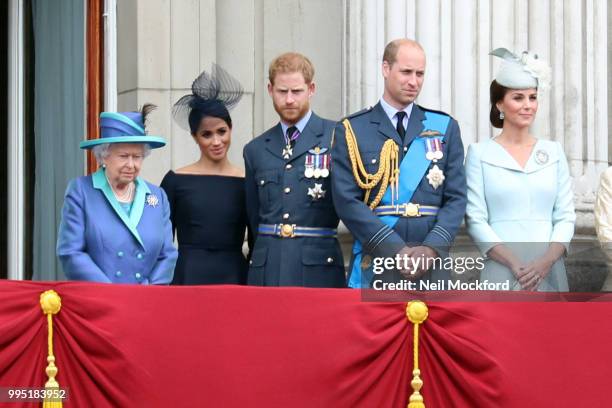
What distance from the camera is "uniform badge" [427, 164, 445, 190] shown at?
279 inches

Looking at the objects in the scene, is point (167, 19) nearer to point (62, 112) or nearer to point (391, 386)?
point (62, 112)

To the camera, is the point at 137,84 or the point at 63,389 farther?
the point at 137,84

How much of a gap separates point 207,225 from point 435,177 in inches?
47.6

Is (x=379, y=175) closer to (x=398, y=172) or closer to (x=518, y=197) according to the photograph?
(x=398, y=172)

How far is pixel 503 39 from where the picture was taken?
28.5ft

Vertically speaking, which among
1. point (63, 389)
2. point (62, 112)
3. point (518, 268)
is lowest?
point (63, 389)

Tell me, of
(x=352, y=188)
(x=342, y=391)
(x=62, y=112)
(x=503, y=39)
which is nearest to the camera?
(x=342, y=391)

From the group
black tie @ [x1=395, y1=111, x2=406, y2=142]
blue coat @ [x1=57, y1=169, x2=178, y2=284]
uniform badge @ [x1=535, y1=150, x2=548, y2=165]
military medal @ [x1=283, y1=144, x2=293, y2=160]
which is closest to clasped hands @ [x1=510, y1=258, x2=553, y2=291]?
uniform badge @ [x1=535, y1=150, x2=548, y2=165]

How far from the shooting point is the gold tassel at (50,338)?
20.5 feet

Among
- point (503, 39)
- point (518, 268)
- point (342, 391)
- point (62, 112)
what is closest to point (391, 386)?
point (342, 391)

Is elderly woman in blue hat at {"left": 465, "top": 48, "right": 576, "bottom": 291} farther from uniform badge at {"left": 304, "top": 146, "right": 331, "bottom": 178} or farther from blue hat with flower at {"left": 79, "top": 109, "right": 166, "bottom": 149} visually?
blue hat with flower at {"left": 79, "top": 109, "right": 166, "bottom": 149}

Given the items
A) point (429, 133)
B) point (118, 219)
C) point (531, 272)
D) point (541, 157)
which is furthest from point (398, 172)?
point (118, 219)

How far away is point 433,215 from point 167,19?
255 centimetres

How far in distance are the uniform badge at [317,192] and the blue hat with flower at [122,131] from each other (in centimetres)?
71
